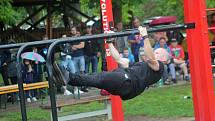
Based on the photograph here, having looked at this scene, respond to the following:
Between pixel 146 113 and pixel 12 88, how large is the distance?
311cm

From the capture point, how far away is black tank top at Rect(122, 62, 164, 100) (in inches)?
233

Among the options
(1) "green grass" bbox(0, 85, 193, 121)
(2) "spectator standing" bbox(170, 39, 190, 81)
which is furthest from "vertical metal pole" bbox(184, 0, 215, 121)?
(2) "spectator standing" bbox(170, 39, 190, 81)

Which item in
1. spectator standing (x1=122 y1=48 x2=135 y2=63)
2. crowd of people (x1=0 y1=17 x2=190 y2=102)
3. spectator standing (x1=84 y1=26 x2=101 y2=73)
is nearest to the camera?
crowd of people (x1=0 y1=17 x2=190 y2=102)

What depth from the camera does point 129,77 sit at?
588 centimetres

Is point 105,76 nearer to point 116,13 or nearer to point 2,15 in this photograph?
point 2,15

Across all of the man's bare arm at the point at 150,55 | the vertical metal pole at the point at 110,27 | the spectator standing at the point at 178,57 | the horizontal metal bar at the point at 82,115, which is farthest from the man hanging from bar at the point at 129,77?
the spectator standing at the point at 178,57

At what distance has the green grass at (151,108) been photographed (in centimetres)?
976

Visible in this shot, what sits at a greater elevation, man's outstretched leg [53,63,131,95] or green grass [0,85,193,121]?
man's outstretched leg [53,63,131,95]

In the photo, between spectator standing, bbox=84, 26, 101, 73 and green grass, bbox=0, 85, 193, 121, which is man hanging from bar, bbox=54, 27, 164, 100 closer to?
green grass, bbox=0, 85, 193, 121

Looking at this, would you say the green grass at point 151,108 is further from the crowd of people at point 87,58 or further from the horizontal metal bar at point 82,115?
the crowd of people at point 87,58

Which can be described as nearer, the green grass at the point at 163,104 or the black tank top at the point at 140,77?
the black tank top at the point at 140,77

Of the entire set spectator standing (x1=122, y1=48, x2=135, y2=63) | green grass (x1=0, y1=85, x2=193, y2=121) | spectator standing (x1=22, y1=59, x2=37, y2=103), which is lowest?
green grass (x1=0, y1=85, x2=193, y2=121)

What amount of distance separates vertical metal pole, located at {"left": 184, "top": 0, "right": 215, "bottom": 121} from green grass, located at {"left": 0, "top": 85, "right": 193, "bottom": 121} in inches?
111

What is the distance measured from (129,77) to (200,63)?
99 centimetres
